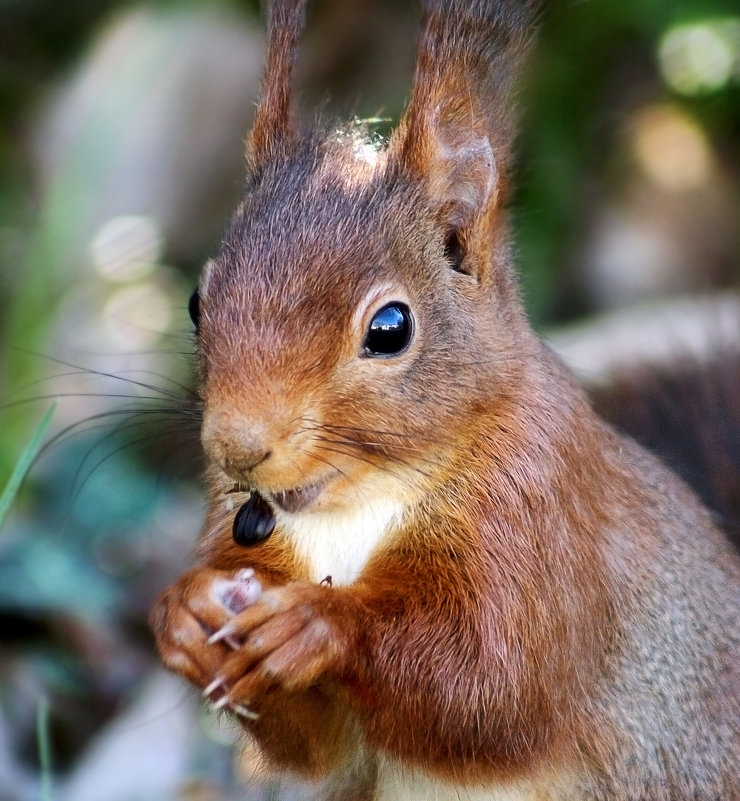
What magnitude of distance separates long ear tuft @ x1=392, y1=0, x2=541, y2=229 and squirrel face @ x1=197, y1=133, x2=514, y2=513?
0.04 m

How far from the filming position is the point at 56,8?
4.67 m

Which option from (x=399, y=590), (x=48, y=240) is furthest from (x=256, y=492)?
(x=48, y=240)

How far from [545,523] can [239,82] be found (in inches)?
107

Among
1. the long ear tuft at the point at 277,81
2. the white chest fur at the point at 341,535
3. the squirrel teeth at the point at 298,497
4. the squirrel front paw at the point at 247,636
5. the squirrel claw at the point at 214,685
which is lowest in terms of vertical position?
the squirrel claw at the point at 214,685

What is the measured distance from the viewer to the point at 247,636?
67.8 inches

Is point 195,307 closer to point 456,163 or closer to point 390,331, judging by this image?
point 390,331

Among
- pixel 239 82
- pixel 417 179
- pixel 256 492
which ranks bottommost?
pixel 256 492

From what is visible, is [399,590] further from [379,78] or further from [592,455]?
[379,78]

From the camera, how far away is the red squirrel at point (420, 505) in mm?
1720

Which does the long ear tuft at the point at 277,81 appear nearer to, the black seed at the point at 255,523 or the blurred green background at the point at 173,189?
the black seed at the point at 255,523

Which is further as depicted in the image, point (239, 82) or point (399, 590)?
point (239, 82)

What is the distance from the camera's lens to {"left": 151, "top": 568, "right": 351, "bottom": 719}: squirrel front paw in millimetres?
1688

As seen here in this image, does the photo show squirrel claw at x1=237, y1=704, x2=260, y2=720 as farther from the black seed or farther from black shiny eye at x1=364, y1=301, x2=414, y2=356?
black shiny eye at x1=364, y1=301, x2=414, y2=356

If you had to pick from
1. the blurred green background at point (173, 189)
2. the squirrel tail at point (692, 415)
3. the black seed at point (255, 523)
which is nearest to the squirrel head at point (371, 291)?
the black seed at point (255, 523)
